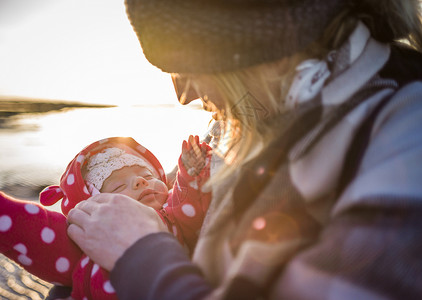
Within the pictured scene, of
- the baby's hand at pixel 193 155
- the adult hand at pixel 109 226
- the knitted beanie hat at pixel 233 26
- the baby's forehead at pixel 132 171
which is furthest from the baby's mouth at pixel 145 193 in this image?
the knitted beanie hat at pixel 233 26

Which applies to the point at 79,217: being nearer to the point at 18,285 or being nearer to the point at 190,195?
the point at 190,195

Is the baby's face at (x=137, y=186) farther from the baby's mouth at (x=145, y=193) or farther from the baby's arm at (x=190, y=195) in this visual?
the baby's arm at (x=190, y=195)

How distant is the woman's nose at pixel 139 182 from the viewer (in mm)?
1402

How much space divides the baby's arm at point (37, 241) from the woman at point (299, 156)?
311 mm

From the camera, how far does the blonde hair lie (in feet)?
2.29

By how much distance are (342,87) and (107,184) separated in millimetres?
1096

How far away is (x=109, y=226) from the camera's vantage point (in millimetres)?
841

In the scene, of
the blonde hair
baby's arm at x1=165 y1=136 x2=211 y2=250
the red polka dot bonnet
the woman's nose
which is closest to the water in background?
the red polka dot bonnet

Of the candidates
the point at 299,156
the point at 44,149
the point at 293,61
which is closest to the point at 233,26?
the point at 293,61

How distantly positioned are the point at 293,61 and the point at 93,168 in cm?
108

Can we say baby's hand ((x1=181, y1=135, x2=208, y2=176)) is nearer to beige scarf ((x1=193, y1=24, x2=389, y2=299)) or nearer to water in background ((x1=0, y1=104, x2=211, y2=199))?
beige scarf ((x1=193, y1=24, x2=389, y2=299))

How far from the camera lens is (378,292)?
46 centimetres

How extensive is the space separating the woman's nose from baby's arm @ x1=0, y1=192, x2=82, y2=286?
36cm

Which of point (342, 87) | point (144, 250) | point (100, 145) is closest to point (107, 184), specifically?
point (100, 145)
